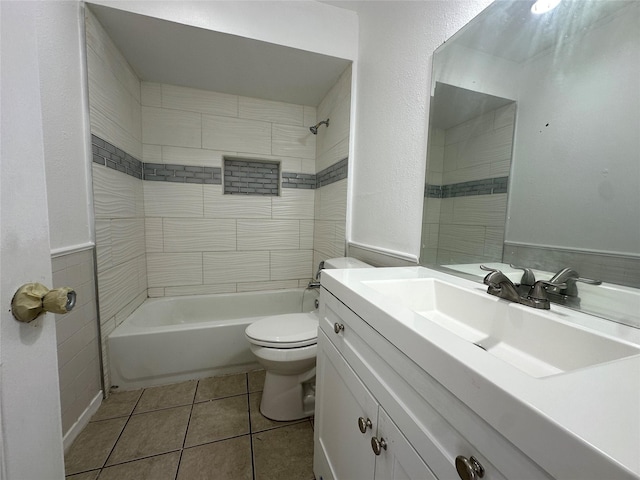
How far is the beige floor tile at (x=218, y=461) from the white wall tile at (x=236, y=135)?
81.8 inches

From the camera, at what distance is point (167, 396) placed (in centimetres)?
151

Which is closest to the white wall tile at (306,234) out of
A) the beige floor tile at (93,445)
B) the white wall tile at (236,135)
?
the white wall tile at (236,135)

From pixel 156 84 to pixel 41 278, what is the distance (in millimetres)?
2189

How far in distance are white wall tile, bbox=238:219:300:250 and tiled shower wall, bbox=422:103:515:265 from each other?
152cm

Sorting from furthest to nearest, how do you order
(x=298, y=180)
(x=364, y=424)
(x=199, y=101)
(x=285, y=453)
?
1. (x=298, y=180)
2. (x=199, y=101)
3. (x=285, y=453)
4. (x=364, y=424)

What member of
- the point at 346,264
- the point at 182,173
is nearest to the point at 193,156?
the point at 182,173

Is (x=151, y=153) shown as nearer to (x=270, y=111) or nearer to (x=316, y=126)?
(x=270, y=111)

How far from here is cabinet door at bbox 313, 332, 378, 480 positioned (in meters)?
0.65

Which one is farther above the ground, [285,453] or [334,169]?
[334,169]

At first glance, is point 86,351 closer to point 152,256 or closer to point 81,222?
point 81,222

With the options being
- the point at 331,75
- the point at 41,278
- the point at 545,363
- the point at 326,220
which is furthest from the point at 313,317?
the point at 331,75

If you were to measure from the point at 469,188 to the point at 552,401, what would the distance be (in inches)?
35.2

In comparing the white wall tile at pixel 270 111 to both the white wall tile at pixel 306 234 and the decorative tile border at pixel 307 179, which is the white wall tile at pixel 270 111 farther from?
the white wall tile at pixel 306 234

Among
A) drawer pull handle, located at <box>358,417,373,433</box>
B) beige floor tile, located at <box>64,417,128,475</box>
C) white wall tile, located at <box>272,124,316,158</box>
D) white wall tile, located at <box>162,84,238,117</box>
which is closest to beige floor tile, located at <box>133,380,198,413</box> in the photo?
beige floor tile, located at <box>64,417,128,475</box>
